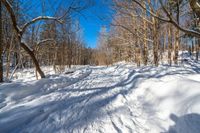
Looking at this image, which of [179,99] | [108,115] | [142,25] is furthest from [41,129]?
[142,25]

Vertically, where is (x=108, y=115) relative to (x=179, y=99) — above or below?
below

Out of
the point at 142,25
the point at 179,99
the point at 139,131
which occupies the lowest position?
the point at 139,131

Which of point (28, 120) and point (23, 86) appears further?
point (23, 86)

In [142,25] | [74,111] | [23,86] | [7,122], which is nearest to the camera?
[7,122]

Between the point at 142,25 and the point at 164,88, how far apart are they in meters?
11.1

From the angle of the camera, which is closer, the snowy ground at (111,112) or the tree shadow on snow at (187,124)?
the tree shadow on snow at (187,124)

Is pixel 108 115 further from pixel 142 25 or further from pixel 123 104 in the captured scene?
pixel 142 25

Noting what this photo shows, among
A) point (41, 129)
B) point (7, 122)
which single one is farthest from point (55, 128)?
point (7, 122)

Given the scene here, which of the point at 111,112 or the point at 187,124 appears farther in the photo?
the point at 111,112

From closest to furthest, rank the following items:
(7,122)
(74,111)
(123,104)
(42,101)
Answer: (7,122) < (74,111) < (123,104) < (42,101)

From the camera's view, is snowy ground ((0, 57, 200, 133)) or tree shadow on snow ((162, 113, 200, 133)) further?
snowy ground ((0, 57, 200, 133))

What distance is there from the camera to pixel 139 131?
9.38 ft

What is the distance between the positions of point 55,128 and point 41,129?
0.79 feet

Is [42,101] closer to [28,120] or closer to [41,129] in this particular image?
[28,120]
